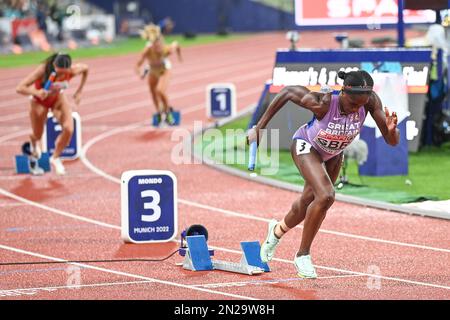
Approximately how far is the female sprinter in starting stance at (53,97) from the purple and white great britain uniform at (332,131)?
6.60 meters

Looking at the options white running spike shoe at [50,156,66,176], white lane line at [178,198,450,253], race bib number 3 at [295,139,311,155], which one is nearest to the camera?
race bib number 3 at [295,139,311,155]

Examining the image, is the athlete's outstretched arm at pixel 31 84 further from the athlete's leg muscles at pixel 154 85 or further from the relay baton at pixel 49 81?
the athlete's leg muscles at pixel 154 85

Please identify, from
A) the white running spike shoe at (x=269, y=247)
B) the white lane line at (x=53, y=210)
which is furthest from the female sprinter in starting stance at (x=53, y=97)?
the white running spike shoe at (x=269, y=247)

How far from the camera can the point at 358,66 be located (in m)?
18.6

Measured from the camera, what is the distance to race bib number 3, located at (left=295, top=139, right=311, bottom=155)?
9.89 meters

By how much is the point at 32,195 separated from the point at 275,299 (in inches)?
272

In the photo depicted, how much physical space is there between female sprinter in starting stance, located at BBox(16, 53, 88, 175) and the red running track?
1.77 feet

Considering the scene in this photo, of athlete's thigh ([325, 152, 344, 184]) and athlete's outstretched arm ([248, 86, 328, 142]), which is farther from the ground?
athlete's outstretched arm ([248, 86, 328, 142])

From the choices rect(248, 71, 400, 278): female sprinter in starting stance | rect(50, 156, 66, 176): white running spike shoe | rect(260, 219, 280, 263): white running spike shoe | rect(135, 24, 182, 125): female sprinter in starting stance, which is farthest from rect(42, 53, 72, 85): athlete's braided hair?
rect(135, 24, 182, 125): female sprinter in starting stance

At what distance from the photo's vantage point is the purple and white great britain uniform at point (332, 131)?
31.7 ft

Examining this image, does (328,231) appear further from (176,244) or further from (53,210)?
(53,210)

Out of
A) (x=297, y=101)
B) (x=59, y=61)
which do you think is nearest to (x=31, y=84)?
(x=59, y=61)

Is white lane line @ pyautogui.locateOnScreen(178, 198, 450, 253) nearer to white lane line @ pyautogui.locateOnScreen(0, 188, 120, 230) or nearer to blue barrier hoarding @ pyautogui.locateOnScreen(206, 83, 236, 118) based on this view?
white lane line @ pyautogui.locateOnScreen(0, 188, 120, 230)
